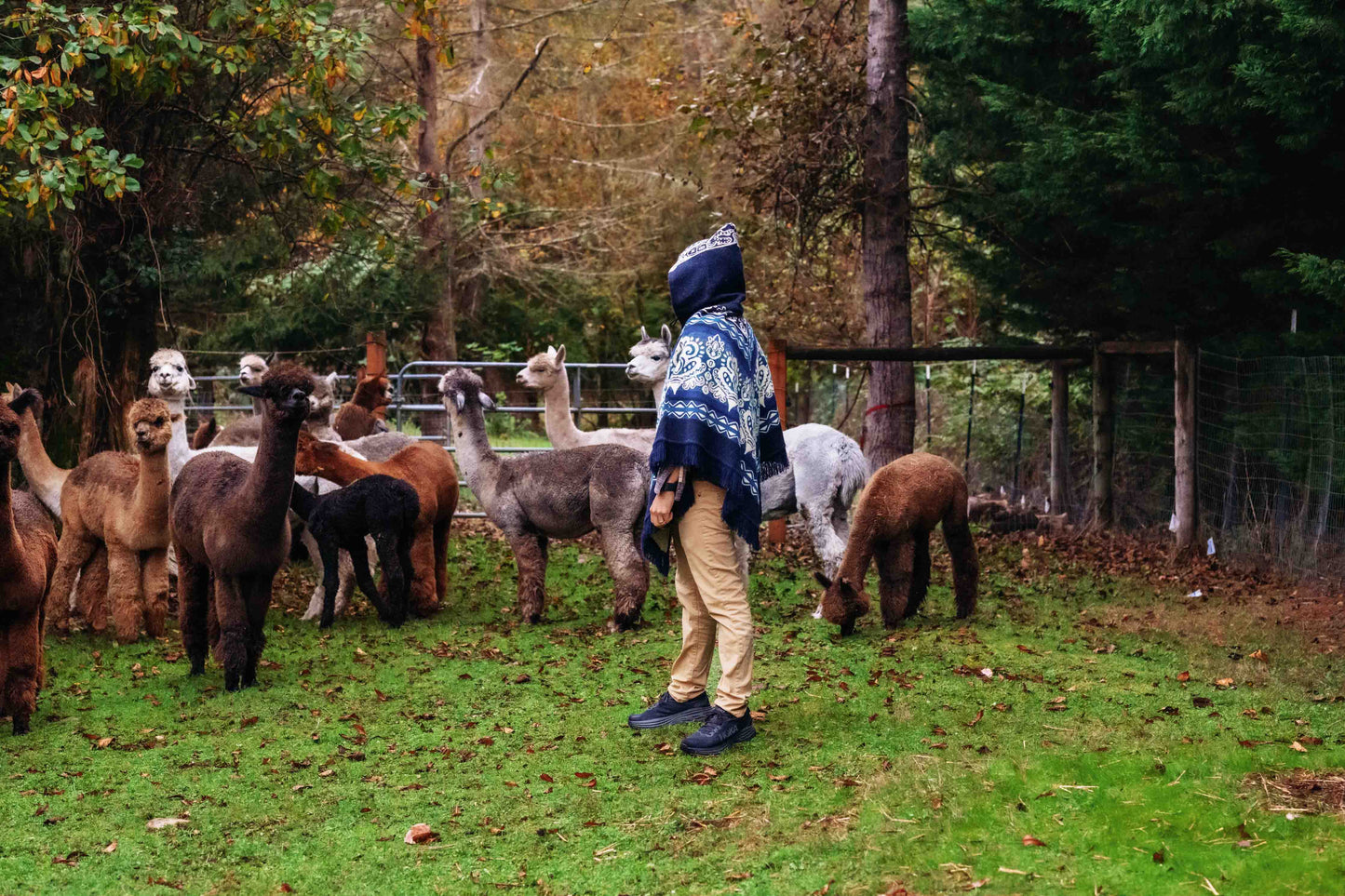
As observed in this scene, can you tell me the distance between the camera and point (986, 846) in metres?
4.07

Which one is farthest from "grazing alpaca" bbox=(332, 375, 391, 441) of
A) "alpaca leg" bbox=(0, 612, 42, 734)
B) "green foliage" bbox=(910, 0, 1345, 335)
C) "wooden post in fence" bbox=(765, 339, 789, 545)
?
"green foliage" bbox=(910, 0, 1345, 335)

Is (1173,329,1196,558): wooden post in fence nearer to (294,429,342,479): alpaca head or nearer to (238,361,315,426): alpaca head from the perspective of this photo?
(294,429,342,479): alpaca head

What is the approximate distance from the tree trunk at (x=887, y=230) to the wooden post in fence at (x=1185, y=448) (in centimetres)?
237

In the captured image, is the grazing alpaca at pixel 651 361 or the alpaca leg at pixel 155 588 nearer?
the alpaca leg at pixel 155 588

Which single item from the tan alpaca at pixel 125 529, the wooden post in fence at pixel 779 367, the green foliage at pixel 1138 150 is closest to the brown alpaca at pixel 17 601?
the tan alpaca at pixel 125 529

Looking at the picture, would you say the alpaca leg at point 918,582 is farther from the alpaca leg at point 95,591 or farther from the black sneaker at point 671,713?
the alpaca leg at point 95,591

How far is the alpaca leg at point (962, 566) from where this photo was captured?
25.8 feet

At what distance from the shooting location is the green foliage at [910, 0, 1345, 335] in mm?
A: 8039

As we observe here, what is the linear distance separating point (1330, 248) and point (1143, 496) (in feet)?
10.2

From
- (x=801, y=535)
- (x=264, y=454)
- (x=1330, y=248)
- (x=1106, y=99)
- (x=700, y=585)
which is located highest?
(x=1106, y=99)

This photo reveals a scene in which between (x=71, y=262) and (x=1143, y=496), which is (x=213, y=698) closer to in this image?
(x=71, y=262)

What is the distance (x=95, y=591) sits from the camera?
27.3 feet

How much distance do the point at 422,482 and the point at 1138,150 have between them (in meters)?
5.72

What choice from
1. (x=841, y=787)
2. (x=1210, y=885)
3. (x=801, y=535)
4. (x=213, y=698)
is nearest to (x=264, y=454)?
(x=213, y=698)
